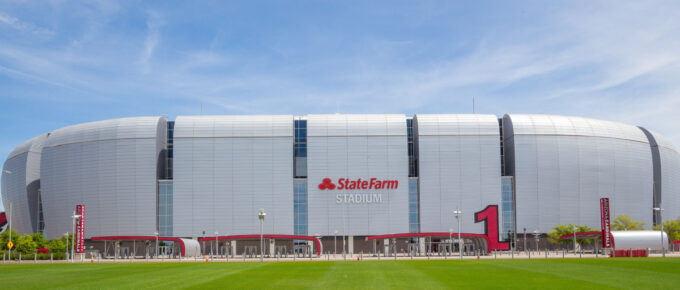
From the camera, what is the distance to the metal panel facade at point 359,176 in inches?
4267

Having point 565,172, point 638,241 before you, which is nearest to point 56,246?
point 638,241

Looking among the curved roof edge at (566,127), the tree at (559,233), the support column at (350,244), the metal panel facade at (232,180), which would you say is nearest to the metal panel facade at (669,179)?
the curved roof edge at (566,127)

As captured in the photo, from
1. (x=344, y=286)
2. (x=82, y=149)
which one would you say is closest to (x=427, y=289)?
(x=344, y=286)

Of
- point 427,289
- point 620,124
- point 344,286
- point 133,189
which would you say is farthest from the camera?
point 620,124

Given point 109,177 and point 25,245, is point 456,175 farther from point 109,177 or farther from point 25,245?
point 25,245

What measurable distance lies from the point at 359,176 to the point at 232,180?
73.2ft

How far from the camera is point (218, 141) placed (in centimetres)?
10881

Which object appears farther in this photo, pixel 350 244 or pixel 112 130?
pixel 112 130

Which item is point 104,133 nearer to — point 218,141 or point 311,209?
point 218,141

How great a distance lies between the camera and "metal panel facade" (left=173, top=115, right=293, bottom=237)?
107625 millimetres

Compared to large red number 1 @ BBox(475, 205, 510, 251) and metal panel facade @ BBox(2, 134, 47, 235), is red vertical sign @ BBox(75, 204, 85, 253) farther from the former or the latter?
large red number 1 @ BBox(475, 205, 510, 251)

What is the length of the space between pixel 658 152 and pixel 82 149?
359 feet

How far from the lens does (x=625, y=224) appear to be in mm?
107125

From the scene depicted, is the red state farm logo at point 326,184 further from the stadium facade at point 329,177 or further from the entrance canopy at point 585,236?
the entrance canopy at point 585,236
